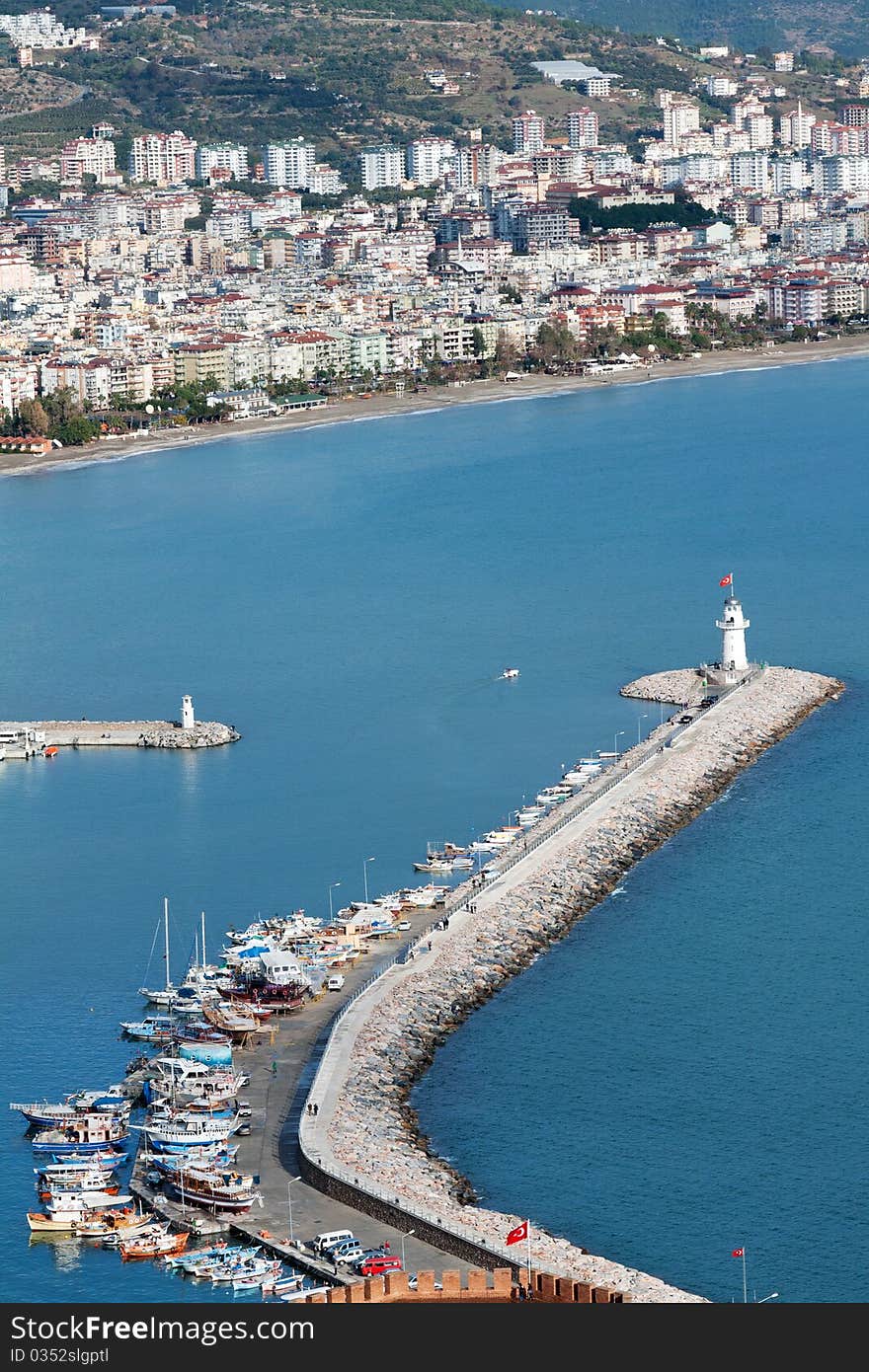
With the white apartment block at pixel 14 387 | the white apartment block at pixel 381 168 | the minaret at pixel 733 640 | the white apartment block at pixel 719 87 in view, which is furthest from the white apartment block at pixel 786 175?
the minaret at pixel 733 640

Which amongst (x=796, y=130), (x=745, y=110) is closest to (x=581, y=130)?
(x=796, y=130)

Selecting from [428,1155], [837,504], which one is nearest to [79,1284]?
[428,1155]

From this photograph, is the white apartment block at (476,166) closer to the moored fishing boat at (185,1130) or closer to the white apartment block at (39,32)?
the white apartment block at (39,32)

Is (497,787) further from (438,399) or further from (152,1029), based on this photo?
(438,399)

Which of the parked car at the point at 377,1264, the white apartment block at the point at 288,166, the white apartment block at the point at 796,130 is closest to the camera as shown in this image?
the parked car at the point at 377,1264

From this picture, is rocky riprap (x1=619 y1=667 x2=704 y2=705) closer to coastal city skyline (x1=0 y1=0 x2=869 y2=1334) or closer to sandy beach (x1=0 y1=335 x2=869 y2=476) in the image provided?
coastal city skyline (x1=0 y1=0 x2=869 y2=1334)

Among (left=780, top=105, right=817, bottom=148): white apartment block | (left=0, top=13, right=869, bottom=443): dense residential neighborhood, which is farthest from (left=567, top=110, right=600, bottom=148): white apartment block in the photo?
(left=780, top=105, right=817, bottom=148): white apartment block
